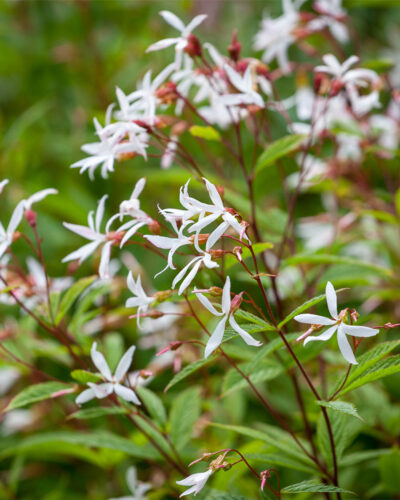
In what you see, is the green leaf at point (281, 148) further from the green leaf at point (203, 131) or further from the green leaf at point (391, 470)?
the green leaf at point (391, 470)

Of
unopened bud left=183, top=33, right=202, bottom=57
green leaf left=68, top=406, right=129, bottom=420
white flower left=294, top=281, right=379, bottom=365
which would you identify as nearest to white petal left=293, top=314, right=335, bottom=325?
white flower left=294, top=281, right=379, bottom=365

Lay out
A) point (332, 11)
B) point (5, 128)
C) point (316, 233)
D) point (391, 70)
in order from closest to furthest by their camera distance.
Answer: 1. point (332, 11)
2. point (316, 233)
3. point (391, 70)
4. point (5, 128)

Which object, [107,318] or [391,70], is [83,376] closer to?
[107,318]

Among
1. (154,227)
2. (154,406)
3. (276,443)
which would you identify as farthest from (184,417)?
(154,227)

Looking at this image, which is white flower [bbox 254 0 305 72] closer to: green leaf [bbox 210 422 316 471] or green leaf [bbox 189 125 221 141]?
green leaf [bbox 189 125 221 141]

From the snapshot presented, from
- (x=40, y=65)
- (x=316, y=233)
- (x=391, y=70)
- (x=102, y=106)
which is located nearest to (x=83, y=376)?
(x=316, y=233)

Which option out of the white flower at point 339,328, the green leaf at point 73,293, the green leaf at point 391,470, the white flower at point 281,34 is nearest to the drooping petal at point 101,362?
the green leaf at point 73,293

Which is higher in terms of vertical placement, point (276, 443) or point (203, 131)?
point (203, 131)

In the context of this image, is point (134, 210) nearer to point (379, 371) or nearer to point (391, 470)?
point (379, 371)
